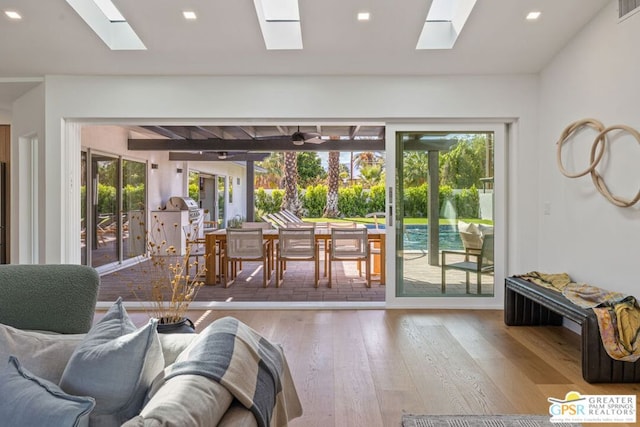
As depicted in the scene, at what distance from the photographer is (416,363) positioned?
3.10 m

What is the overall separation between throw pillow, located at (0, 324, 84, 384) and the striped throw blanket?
431mm

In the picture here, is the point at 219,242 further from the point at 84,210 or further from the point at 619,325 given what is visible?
the point at 619,325

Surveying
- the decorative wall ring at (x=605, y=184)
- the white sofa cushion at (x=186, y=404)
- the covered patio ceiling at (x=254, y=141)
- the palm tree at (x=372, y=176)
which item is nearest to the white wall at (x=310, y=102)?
the decorative wall ring at (x=605, y=184)

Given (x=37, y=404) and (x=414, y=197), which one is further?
(x=414, y=197)

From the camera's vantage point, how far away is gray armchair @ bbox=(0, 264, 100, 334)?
1745 mm

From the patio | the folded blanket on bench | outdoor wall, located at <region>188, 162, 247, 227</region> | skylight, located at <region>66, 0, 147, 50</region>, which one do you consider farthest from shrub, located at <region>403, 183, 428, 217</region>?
outdoor wall, located at <region>188, 162, 247, 227</region>

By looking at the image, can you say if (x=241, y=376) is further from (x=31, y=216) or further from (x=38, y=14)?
(x=31, y=216)

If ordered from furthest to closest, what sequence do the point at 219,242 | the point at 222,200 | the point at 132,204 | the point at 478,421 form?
the point at 222,200
the point at 132,204
the point at 219,242
the point at 478,421

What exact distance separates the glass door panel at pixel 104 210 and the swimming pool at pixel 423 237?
A: 16.0ft

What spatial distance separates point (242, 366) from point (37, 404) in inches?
20.4

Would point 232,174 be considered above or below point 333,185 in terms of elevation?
above

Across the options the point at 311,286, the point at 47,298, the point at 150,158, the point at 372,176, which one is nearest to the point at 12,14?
A: the point at 47,298

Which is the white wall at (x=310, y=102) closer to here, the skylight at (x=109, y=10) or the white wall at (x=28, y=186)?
the white wall at (x=28, y=186)

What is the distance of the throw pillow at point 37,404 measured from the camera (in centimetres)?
97
